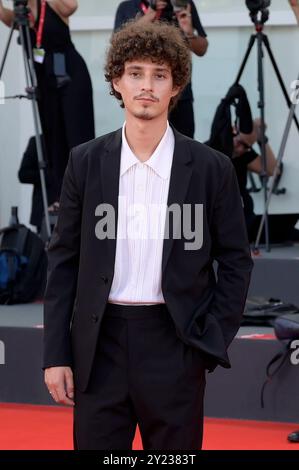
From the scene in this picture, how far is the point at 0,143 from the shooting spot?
7617mm

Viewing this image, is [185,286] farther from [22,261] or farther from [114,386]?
[22,261]

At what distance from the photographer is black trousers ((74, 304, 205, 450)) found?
8.68 feet

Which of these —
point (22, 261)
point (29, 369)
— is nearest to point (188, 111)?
point (22, 261)

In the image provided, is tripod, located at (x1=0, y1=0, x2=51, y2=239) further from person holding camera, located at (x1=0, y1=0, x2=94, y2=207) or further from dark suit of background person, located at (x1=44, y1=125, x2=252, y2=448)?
dark suit of background person, located at (x1=44, y1=125, x2=252, y2=448)

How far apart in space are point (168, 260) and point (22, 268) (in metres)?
3.03

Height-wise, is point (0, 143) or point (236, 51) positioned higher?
point (236, 51)

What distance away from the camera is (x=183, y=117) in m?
5.96

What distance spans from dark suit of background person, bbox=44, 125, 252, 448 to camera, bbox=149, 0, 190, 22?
3.06 m

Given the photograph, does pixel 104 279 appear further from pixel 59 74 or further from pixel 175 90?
pixel 59 74

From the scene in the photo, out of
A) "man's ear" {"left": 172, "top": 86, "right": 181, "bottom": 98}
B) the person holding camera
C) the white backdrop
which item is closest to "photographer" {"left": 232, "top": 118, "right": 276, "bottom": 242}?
the white backdrop

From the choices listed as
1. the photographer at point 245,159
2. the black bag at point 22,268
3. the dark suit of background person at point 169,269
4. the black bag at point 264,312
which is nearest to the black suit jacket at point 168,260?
the dark suit of background person at point 169,269

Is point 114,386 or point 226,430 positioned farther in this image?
point 226,430

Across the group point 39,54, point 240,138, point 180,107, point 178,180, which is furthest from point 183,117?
point 178,180

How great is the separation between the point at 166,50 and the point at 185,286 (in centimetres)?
59
